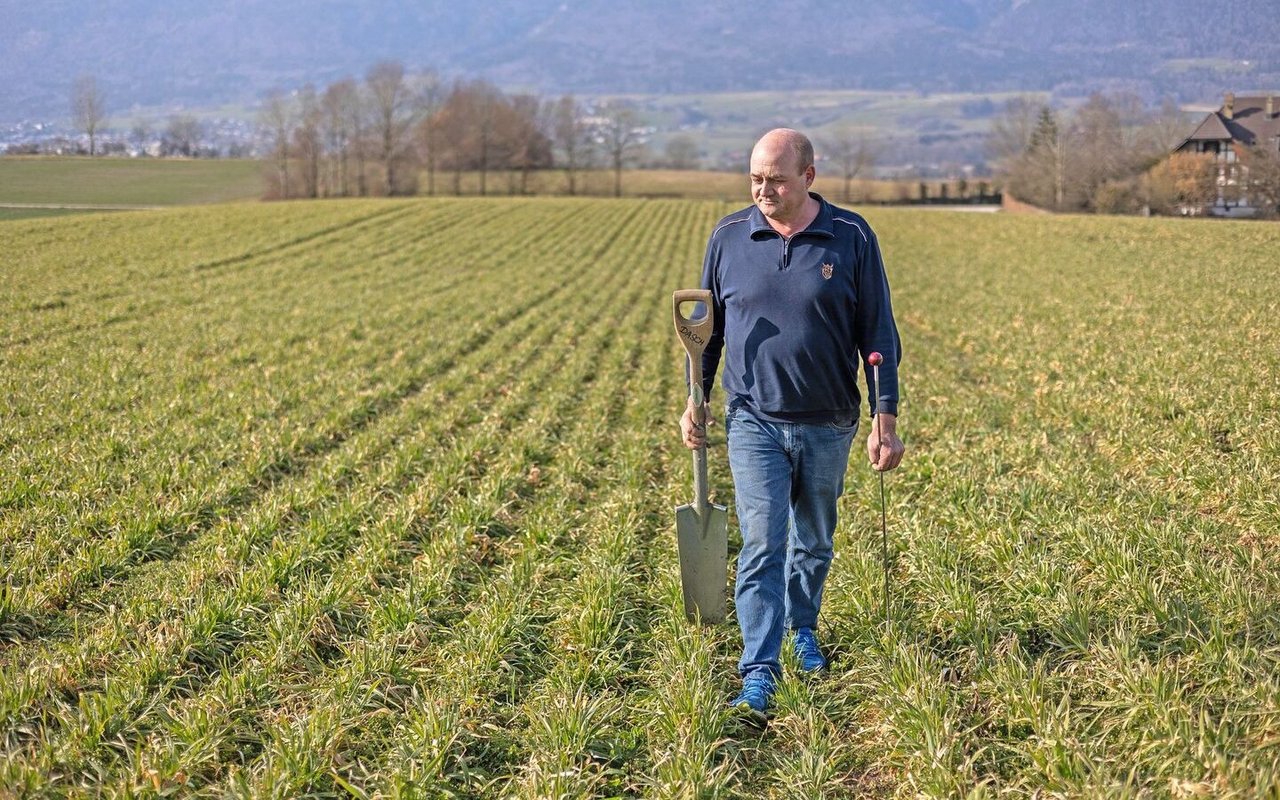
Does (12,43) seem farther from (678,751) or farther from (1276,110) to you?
(678,751)

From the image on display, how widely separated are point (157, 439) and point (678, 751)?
708 cm

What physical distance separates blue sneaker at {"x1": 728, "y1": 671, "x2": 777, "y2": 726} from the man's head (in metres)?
2.13

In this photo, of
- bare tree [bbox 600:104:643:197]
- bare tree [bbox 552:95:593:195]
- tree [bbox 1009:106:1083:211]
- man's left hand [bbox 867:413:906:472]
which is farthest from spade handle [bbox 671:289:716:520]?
bare tree [bbox 600:104:643:197]

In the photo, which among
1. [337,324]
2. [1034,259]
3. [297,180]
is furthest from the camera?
[297,180]

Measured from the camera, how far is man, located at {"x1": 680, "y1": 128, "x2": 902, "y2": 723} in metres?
4.25

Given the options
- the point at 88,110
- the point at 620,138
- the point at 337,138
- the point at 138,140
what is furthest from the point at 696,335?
the point at 620,138

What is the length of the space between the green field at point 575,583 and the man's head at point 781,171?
2.16 metres

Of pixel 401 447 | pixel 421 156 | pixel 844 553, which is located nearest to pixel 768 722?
pixel 844 553

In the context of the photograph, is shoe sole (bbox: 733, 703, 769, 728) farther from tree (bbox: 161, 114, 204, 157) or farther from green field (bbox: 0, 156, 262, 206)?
tree (bbox: 161, 114, 204, 157)

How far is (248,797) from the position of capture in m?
3.42

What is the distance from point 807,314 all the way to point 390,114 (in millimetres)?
83347

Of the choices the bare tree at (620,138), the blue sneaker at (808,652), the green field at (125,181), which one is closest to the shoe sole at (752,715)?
the blue sneaker at (808,652)

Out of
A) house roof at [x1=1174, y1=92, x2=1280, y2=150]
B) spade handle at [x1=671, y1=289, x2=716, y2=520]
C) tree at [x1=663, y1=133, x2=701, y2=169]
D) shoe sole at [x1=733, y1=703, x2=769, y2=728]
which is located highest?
tree at [x1=663, y1=133, x2=701, y2=169]

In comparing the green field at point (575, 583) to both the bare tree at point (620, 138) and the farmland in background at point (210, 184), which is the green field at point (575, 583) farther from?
the bare tree at point (620, 138)
